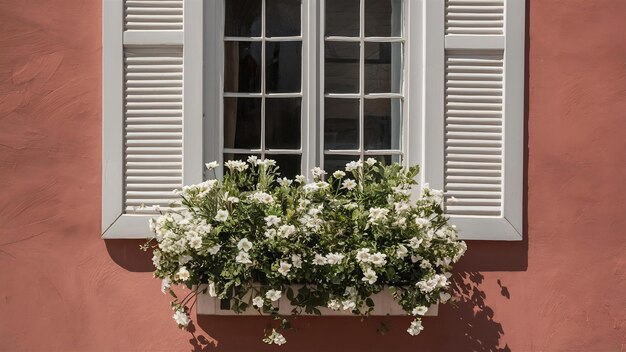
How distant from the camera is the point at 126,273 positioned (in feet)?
14.8

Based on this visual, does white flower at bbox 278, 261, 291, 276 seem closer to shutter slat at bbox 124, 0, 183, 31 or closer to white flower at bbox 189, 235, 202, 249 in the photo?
white flower at bbox 189, 235, 202, 249

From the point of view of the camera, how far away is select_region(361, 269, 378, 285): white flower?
410 centimetres

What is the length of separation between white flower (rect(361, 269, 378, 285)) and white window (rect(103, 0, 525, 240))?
1.98 feet

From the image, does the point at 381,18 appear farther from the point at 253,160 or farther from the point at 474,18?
the point at 253,160

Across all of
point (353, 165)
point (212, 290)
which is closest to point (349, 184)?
point (353, 165)

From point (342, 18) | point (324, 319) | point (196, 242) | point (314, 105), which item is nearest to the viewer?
point (196, 242)

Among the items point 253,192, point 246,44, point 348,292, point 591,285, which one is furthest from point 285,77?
point 591,285

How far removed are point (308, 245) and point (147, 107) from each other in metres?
1.05

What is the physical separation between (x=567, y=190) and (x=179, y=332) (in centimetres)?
198

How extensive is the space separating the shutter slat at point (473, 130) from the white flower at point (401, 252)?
485 millimetres

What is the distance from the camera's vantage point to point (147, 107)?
4.55m

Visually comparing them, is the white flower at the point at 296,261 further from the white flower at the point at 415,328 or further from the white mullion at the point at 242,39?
the white mullion at the point at 242,39

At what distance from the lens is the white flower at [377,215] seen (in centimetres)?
416

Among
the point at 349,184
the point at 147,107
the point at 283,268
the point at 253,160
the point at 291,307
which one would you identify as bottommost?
the point at 291,307
